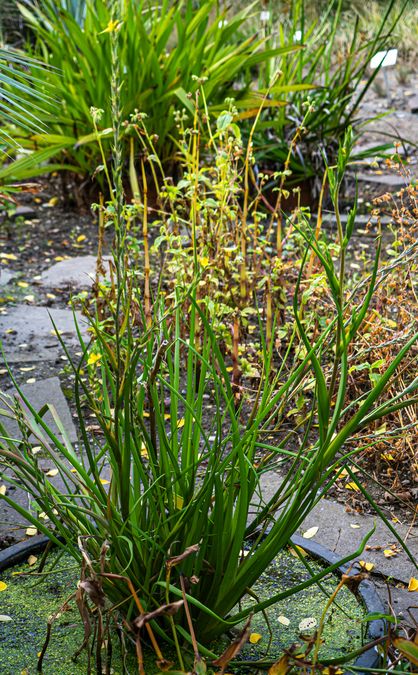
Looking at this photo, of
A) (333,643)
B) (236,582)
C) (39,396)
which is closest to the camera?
(236,582)

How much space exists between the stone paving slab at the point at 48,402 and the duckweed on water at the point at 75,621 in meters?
0.84

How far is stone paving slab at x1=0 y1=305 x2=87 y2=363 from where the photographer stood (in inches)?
131

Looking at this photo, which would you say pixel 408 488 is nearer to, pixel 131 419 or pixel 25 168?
pixel 131 419

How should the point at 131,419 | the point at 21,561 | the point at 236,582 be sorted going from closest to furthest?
the point at 131,419, the point at 236,582, the point at 21,561

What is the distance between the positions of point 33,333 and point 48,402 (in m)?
0.68

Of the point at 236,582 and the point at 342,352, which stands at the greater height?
the point at 342,352

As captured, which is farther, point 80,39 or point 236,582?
point 80,39

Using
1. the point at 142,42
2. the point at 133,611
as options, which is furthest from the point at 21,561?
the point at 142,42

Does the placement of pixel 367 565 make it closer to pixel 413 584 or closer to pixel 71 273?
pixel 413 584

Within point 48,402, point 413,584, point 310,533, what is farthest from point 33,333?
point 413,584

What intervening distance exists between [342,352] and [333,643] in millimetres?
678

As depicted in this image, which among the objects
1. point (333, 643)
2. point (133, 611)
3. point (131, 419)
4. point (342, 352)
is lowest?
point (333, 643)

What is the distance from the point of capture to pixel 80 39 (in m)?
4.73

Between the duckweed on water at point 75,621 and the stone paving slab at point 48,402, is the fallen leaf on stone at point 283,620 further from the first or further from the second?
the stone paving slab at point 48,402
